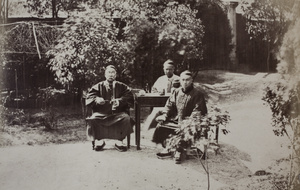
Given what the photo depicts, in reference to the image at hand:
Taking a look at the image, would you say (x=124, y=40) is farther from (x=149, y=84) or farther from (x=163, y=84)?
(x=163, y=84)

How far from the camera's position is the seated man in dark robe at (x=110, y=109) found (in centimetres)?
321

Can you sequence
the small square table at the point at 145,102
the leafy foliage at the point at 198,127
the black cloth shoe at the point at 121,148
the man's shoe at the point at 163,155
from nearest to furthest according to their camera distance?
the leafy foliage at the point at 198,127
the man's shoe at the point at 163,155
the black cloth shoe at the point at 121,148
the small square table at the point at 145,102

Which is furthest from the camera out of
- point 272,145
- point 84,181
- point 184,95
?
point 184,95

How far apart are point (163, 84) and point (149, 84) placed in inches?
6.2

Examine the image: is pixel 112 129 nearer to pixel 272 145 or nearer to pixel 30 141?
pixel 30 141

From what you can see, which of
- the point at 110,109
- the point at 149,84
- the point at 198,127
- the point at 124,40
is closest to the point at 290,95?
the point at 198,127

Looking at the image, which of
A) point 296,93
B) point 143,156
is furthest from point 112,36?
point 296,93

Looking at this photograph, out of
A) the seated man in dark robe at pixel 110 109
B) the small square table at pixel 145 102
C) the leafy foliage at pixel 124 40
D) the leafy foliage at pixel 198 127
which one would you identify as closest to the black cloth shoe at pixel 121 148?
the seated man in dark robe at pixel 110 109

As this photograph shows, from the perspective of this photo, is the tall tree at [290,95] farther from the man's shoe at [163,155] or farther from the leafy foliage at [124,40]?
the man's shoe at [163,155]

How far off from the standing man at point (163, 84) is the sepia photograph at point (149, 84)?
2 centimetres

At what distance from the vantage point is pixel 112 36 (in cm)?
308

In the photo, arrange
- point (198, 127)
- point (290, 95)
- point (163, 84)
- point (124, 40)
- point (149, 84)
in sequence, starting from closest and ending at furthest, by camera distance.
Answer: point (198, 127) → point (290, 95) → point (124, 40) → point (149, 84) → point (163, 84)

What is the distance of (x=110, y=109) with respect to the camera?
331 cm

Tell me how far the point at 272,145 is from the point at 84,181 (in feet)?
4.53
